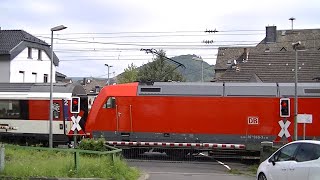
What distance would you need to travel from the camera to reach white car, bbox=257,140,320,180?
10477mm

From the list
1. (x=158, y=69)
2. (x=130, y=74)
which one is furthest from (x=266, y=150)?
(x=130, y=74)

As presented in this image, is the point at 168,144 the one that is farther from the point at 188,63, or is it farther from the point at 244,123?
the point at 188,63

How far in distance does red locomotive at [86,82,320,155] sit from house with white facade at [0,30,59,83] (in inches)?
867

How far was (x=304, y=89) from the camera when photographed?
24344mm

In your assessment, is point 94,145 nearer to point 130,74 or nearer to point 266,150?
point 266,150

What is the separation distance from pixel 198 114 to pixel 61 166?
11.7m

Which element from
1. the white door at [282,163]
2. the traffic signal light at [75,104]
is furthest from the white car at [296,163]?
the traffic signal light at [75,104]

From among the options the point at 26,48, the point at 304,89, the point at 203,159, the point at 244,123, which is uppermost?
the point at 26,48

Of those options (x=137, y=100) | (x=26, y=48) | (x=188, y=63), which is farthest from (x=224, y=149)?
(x=188, y=63)

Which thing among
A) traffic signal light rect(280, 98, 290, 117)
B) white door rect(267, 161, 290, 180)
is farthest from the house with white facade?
white door rect(267, 161, 290, 180)

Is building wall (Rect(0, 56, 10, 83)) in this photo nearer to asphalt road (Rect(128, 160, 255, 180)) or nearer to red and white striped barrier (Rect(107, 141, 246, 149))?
red and white striped barrier (Rect(107, 141, 246, 149))

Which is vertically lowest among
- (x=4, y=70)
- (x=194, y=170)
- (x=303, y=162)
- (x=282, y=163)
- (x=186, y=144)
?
(x=194, y=170)

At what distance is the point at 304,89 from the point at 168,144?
24.6 ft

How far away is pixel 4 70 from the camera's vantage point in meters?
44.0
